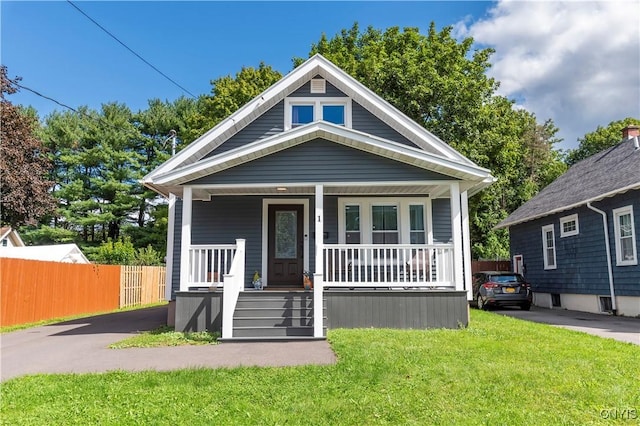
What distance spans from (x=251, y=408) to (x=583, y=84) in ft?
53.5

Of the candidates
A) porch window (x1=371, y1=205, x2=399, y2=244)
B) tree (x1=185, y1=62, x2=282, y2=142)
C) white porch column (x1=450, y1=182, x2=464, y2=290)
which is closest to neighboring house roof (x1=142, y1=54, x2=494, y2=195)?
white porch column (x1=450, y1=182, x2=464, y2=290)

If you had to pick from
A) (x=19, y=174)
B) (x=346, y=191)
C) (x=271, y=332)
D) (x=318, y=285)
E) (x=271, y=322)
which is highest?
(x=19, y=174)

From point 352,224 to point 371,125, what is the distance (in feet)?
9.03

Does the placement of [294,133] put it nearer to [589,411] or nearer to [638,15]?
[589,411]

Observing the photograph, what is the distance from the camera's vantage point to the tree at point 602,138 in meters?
34.8

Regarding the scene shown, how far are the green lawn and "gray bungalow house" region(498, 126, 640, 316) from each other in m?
6.83

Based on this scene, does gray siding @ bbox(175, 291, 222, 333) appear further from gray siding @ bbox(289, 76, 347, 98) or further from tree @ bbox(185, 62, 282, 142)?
tree @ bbox(185, 62, 282, 142)

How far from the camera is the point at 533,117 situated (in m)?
34.3

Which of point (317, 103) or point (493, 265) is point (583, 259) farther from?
point (317, 103)

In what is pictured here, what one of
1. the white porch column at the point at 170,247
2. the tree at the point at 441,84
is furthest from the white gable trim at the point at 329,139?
the tree at the point at 441,84

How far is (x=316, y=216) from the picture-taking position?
30.6ft

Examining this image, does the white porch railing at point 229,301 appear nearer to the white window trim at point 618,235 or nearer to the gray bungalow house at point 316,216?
the gray bungalow house at point 316,216

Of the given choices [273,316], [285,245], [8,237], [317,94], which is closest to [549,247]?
[285,245]

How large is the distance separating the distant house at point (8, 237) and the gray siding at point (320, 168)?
18797 millimetres
